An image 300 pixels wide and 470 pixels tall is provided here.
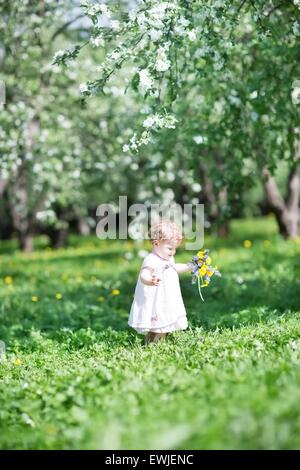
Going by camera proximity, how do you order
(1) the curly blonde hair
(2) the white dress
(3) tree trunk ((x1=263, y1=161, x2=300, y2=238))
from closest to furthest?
(2) the white dress → (1) the curly blonde hair → (3) tree trunk ((x1=263, y1=161, x2=300, y2=238))

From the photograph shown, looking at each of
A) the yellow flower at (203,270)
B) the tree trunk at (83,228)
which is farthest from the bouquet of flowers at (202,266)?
the tree trunk at (83,228)

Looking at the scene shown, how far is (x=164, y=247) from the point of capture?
6.93m

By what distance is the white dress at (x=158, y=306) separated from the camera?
265 inches

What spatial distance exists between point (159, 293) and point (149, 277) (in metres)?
0.22

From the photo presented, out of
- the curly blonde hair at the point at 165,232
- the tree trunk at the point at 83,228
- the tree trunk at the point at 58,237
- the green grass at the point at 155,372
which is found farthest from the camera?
the tree trunk at the point at 83,228

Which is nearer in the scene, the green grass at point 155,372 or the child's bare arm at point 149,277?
the green grass at point 155,372

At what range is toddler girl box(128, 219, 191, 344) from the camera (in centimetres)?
673

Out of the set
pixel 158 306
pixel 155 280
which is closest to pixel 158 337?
pixel 158 306

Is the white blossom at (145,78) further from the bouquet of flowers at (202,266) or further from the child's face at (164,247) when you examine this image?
the bouquet of flowers at (202,266)

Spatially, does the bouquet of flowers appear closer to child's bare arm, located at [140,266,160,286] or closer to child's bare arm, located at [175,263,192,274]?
child's bare arm, located at [175,263,192,274]

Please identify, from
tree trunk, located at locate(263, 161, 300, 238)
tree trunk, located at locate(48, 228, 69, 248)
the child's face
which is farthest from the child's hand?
tree trunk, located at locate(48, 228, 69, 248)

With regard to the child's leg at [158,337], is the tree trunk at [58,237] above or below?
above

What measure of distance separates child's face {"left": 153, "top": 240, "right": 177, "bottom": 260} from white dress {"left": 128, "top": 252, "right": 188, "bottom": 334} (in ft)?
0.23
